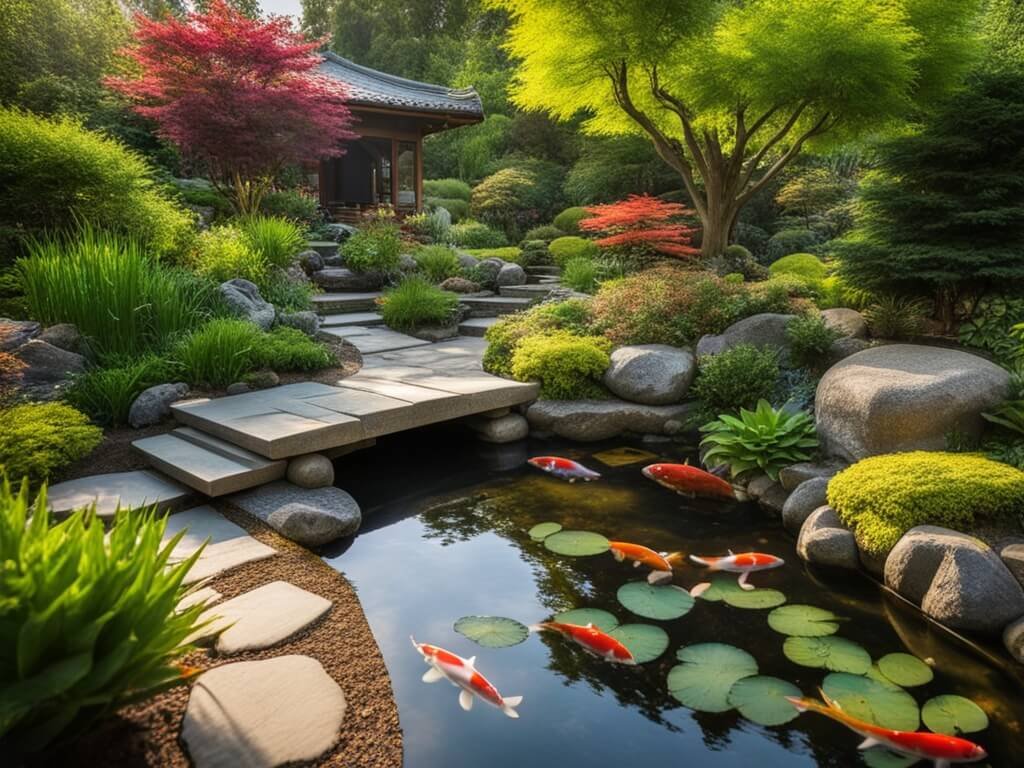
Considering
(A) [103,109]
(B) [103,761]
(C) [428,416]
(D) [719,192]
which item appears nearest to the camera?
(B) [103,761]

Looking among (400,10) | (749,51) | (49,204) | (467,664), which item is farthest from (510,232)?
(400,10)

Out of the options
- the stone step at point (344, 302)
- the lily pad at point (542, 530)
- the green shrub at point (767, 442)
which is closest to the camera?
the lily pad at point (542, 530)

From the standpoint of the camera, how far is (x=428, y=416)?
17.3ft

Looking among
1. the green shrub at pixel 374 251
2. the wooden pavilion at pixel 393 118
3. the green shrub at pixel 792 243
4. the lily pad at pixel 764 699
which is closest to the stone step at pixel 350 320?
the green shrub at pixel 374 251

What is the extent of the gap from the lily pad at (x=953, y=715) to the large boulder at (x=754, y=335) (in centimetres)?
403

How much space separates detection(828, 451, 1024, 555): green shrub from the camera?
139 inches

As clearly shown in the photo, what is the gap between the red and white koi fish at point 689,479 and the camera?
446cm

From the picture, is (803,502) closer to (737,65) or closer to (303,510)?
(303,510)

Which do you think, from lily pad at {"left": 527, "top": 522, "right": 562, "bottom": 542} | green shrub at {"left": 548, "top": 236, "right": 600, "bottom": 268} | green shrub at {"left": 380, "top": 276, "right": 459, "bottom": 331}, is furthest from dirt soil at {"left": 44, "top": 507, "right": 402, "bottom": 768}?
green shrub at {"left": 548, "top": 236, "right": 600, "bottom": 268}

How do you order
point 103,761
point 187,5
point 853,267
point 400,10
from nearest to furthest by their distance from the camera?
point 103,761
point 853,267
point 187,5
point 400,10

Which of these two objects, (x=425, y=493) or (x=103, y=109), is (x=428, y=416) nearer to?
(x=425, y=493)

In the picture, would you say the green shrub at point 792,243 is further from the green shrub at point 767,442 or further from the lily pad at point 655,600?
the lily pad at point 655,600

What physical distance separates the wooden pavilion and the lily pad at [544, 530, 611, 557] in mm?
12623

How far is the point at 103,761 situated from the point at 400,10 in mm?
38758
